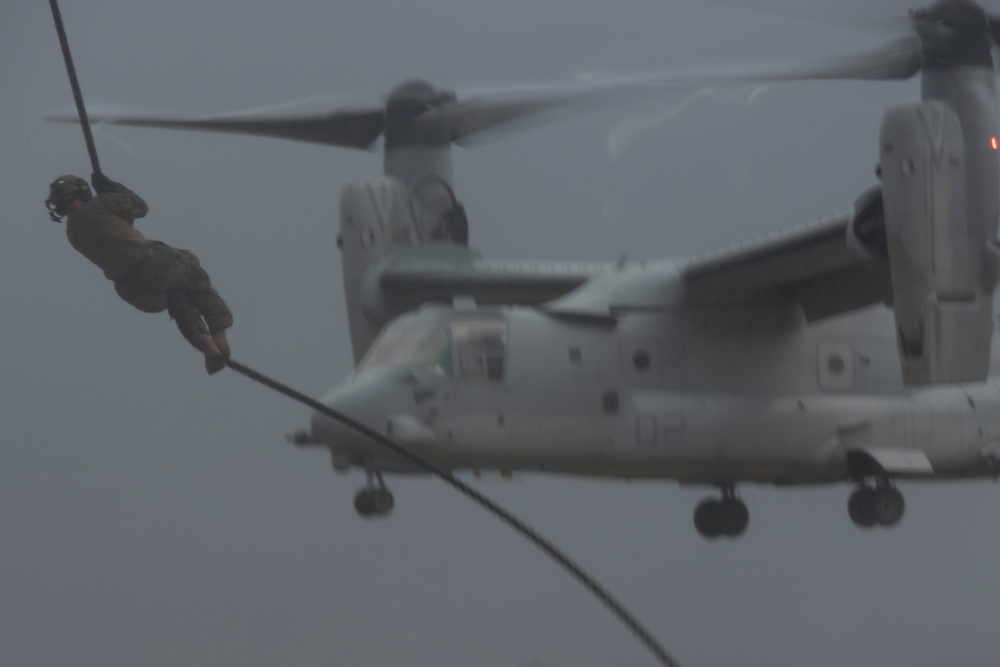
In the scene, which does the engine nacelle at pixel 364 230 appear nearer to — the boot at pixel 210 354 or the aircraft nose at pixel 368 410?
the aircraft nose at pixel 368 410

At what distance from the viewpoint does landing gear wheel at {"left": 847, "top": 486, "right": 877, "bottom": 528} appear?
881 inches

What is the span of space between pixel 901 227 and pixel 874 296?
3440 mm

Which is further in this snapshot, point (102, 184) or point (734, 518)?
point (734, 518)

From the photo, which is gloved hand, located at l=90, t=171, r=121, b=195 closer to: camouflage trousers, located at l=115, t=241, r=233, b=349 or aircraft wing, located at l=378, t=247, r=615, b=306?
camouflage trousers, located at l=115, t=241, r=233, b=349

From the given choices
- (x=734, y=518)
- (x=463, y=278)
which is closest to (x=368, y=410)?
(x=463, y=278)

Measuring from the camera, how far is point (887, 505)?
22.3 m

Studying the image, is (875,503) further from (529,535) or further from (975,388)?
(529,535)

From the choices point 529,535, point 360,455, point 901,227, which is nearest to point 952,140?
point 901,227

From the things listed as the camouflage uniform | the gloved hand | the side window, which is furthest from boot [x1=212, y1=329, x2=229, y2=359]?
the side window

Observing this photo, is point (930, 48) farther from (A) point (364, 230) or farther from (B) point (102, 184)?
(B) point (102, 184)

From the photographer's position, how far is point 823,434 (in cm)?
2205

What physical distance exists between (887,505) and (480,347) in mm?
5837

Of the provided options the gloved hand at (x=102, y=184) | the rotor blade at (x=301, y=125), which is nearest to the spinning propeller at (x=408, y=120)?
the rotor blade at (x=301, y=125)

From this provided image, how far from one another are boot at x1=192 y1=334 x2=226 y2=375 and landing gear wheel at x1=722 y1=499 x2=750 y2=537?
13434mm
